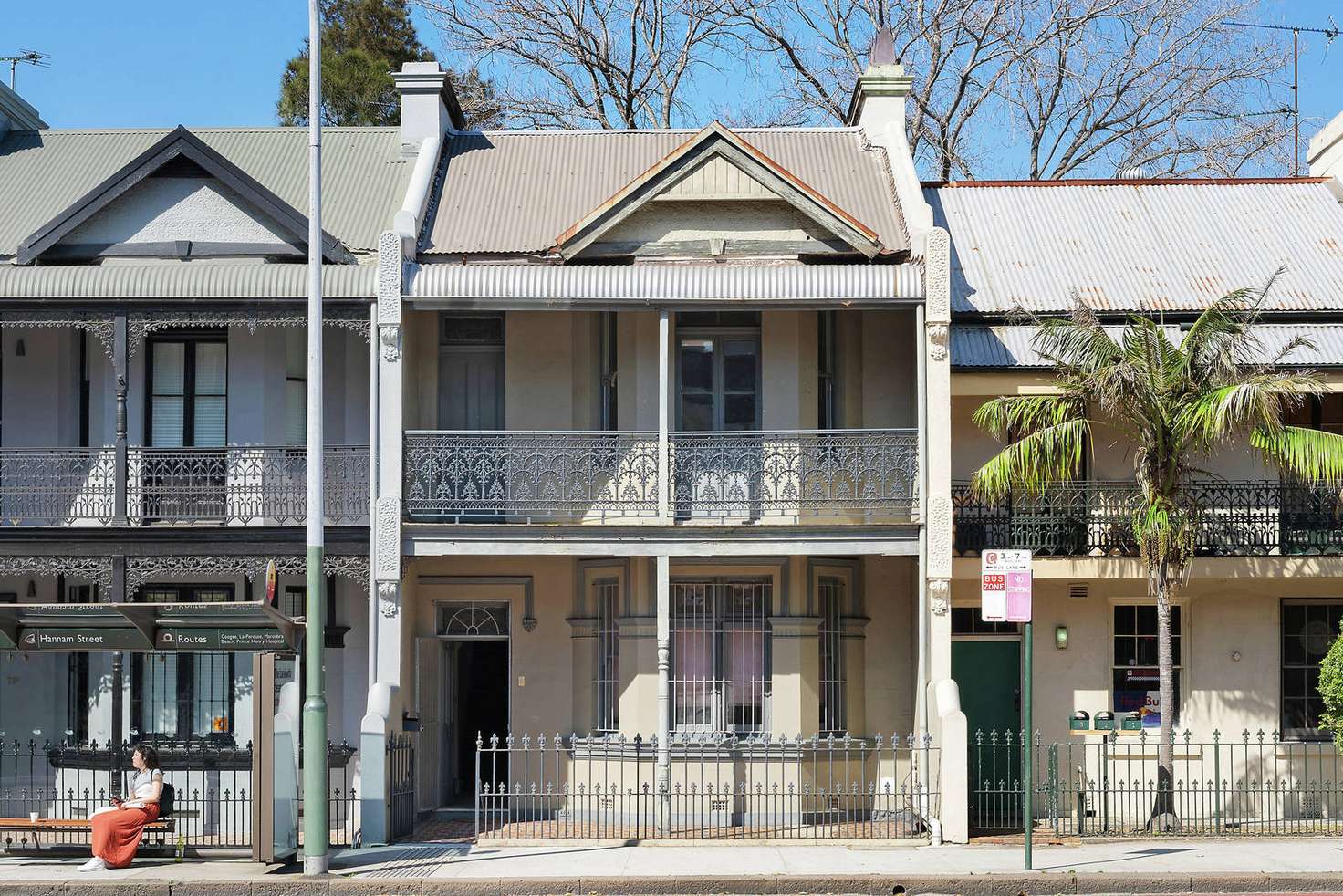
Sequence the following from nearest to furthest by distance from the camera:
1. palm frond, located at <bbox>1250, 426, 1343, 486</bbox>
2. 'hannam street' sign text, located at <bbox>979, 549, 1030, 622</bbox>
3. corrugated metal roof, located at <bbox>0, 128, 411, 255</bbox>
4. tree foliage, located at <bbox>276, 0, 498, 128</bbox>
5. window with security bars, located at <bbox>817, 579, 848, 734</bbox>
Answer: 'hannam street' sign text, located at <bbox>979, 549, 1030, 622</bbox> → palm frond, located at <bbox>1250, 426, 1343, 486</bbox> → window with security bars, located at <bbox>817, 579, 848, 734</bbox> → corrugated metal roof, located at <bbox>0, 128, 411, 255</bbox> → tree foliage, located at <bbox>276, 0, 498, 128</bbox>

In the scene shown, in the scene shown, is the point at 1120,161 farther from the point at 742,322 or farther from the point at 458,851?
the point at 458,851

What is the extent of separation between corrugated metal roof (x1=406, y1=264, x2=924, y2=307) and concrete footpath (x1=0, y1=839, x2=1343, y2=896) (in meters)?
5.96

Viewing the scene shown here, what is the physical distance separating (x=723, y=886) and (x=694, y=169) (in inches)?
347

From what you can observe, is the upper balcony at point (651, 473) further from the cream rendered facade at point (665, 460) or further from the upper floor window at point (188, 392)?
the upper floor window at point (188, 392)

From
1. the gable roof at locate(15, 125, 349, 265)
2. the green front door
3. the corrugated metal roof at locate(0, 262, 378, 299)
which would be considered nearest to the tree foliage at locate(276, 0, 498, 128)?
the gable roof at locate(15, 125, 349, 265)

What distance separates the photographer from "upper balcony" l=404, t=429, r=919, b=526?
1819 centimetres

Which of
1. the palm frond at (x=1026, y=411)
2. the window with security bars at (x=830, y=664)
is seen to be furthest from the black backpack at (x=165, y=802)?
the palm frond at (x=1026, y=411)

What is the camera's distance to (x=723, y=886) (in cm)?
1423

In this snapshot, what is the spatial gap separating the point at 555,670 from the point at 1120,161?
1909 centimetres

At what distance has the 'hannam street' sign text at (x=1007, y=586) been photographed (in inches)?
572

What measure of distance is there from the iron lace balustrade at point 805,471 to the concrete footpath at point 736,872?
13.0 ft

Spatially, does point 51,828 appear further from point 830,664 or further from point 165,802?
point 830,664

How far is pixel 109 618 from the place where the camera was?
16.6m

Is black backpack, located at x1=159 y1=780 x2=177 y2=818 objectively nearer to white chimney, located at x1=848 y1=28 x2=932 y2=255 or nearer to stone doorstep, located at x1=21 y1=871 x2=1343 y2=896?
stone doorstep, located at x1=21 y1=871 x2=1343 y2=896
